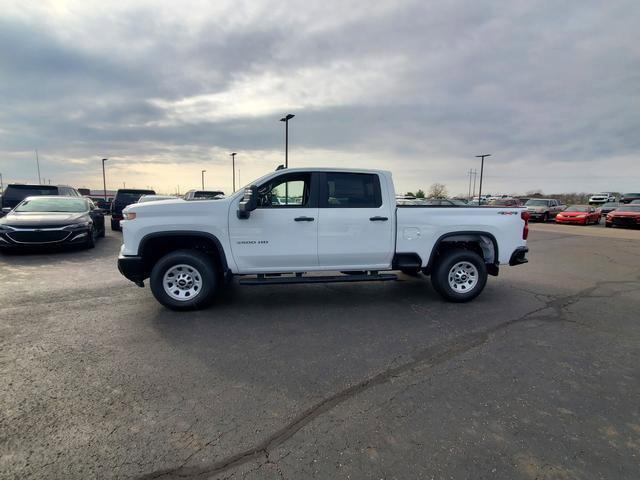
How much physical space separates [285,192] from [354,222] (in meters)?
1.12

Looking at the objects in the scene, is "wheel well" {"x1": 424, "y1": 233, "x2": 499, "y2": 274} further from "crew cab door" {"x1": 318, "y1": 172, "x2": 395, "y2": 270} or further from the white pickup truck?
"crew cab door" {"x1": 318, "y1": 172, "x2": 395, "y2": 270}

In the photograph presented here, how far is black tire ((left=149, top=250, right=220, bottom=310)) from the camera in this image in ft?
16.1

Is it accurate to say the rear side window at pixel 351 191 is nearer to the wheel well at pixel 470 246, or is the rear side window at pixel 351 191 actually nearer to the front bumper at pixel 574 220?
the wheel well at pixel 470 246

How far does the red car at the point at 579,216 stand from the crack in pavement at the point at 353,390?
76.9ft

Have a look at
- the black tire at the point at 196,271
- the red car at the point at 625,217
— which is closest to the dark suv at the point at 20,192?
the black tire at the point at 196,271

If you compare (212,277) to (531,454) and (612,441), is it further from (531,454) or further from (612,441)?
(612,441)

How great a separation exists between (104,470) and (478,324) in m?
4.31

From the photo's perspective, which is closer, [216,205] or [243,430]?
[243,430]

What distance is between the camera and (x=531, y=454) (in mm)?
2361

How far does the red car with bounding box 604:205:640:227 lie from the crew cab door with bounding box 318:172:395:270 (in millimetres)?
24429

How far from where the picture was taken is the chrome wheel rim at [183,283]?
502cm

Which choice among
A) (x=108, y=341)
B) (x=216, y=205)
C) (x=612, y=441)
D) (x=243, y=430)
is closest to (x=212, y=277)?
(x=216, y=205)

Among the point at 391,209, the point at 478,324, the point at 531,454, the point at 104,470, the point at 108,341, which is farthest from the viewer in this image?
the point at 391,209

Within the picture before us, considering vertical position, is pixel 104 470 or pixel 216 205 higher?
pixel 216 205
